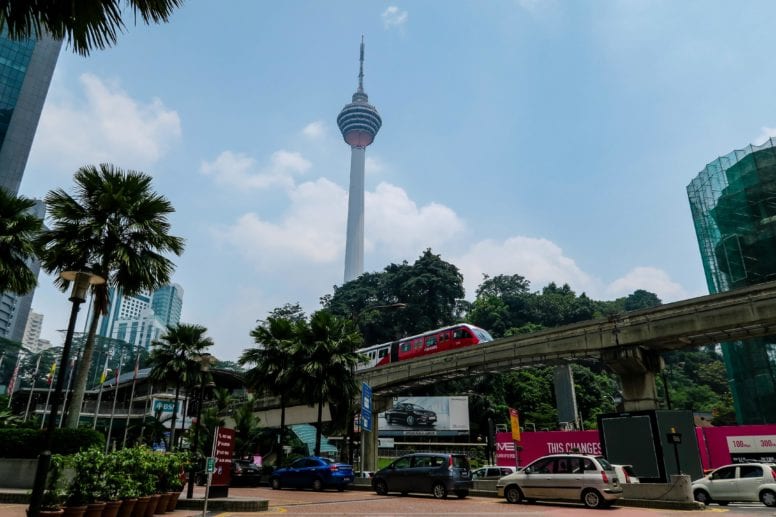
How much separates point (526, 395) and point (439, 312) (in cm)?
2314

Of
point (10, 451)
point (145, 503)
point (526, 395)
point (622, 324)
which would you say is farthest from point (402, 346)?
point (145, 503)

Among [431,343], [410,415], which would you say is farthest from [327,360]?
[410,415]

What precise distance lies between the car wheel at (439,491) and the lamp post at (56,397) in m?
12.3

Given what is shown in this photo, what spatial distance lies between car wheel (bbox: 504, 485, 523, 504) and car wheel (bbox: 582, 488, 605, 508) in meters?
2.17

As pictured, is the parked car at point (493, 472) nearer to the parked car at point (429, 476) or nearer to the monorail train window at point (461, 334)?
the parked car at point (429, 476)

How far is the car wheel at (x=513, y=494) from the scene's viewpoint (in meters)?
16.1

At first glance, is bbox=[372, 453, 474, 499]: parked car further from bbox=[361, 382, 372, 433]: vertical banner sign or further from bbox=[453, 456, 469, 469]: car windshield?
bbox=[361, 382, 372, 433]: vertical banner sign

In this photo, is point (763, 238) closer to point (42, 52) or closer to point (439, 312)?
point (439, 312)

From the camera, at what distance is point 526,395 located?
64.6 m

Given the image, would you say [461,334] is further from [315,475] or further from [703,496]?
[703,496]

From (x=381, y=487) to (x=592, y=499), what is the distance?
838 cm

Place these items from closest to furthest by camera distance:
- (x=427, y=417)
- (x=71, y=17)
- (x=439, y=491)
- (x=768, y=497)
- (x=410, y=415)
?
(x=71, y=17) < (x=768, y=497) < (x=439, y=491) < (x=427, y=417) < (x=410, y=415)

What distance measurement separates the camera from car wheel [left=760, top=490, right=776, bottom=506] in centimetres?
1627

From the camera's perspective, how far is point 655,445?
55.1 ft
